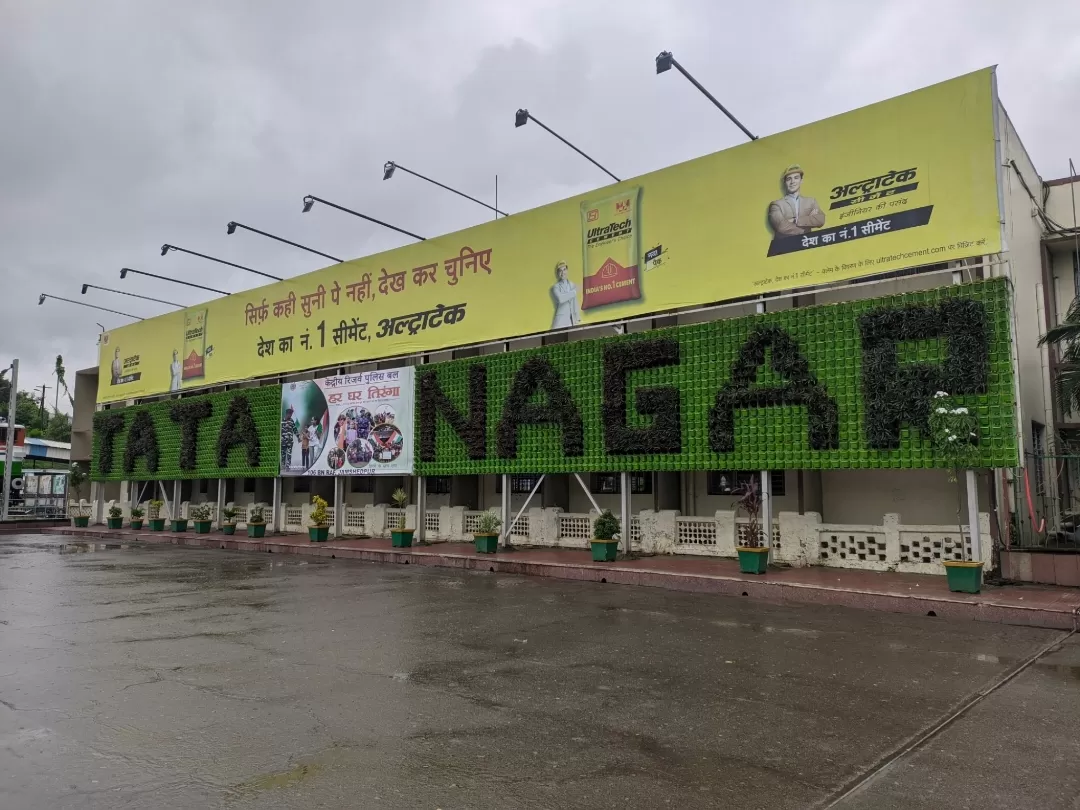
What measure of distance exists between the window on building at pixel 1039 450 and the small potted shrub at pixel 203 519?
25.6 m

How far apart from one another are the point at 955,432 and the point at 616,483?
9.31 metres

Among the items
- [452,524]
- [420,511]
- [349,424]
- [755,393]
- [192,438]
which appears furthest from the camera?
[192,438]

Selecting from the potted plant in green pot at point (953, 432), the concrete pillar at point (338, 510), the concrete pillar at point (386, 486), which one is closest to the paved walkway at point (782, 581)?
the potted plant in green pot at point (953, 432)

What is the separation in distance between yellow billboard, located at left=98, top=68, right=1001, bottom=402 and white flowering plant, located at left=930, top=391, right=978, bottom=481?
2.76 m

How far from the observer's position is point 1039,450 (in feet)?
54.1

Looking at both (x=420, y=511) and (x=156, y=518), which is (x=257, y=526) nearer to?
(x=420, y=511)

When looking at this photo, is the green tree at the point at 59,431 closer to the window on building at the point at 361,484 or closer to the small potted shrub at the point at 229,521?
the small potted shrub at the point at 229,521

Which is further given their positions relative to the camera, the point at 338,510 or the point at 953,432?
the point at 338,510

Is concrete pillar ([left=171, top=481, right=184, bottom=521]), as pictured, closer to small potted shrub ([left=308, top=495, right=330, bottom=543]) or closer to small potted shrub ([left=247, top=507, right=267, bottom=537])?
small potted shrub ([left=247, top=507, right=267, bottom=537])

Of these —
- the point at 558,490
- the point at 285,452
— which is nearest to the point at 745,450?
the point at 558,490

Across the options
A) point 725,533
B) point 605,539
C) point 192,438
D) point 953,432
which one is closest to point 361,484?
point 192,438

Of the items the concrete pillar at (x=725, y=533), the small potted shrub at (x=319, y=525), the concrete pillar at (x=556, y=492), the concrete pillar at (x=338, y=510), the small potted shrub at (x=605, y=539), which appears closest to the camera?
the small potted shrub at (x=605, y=539)

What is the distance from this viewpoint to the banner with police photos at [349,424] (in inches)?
856

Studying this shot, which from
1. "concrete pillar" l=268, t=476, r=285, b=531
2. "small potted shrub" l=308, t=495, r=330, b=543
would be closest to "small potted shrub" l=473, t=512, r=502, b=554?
"small potted shrub" l=308, t=495, r=330, b=543
